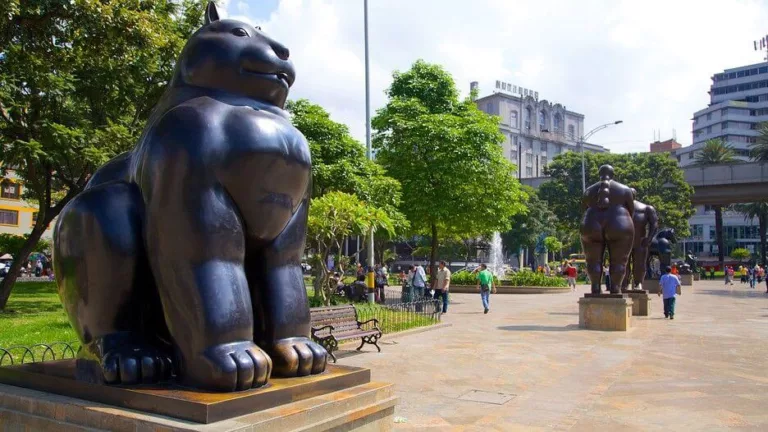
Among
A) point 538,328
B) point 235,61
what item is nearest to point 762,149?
point 538,328

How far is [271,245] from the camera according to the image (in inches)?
126

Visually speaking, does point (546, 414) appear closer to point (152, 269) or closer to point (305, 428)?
point (305, 428)

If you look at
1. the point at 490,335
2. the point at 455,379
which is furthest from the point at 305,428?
the point at 490,335

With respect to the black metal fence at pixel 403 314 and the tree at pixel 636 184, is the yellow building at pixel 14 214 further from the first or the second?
the black metal fence at pixel 403 314

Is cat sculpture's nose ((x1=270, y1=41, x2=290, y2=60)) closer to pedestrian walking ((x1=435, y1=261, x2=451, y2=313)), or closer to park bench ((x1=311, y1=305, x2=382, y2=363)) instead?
park bench ((x1=311, y1=305, x2=382, y2=363))

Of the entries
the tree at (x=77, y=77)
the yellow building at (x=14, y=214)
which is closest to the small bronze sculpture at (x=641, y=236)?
the tree at (x=77, y=77)

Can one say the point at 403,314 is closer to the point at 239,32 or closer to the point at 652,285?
the point at 239,32

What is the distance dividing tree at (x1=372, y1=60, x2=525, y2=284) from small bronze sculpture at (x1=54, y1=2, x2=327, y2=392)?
60.3 feet

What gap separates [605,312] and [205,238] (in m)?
12.3

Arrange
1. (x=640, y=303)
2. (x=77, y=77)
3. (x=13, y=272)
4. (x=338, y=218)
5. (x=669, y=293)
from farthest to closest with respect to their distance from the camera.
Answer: (x=640, y=303) → (x=669, y=293) → (x=13, y=272) → (x=77, y=77) → (x=338, y=218)

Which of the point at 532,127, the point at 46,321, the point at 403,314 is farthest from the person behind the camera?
the point at 532,127

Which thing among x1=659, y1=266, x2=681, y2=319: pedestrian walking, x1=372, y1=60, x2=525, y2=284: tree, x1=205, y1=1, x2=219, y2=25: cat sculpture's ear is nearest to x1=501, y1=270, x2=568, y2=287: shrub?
x1=372, y1=60, x2=525, y2=284: tree

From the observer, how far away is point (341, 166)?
19234mm

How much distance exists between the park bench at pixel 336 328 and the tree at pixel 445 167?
1143 cm
